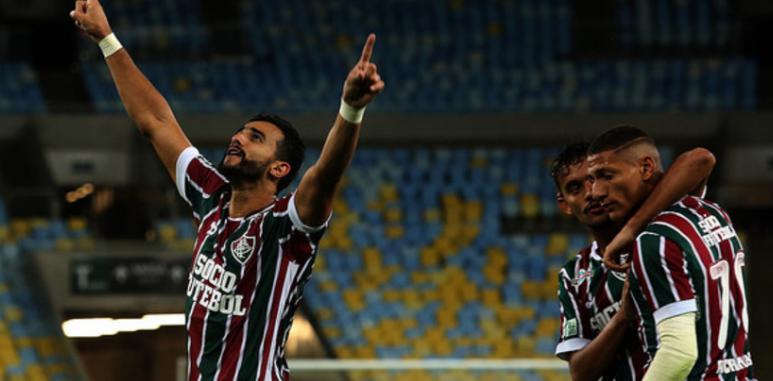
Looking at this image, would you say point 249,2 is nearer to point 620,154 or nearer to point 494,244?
point 494,244

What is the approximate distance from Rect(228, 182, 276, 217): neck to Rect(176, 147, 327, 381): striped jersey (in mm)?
39

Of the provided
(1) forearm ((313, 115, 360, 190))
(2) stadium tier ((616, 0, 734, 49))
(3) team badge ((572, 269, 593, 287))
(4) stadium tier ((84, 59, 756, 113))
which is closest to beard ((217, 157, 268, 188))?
(1) forearm ((313, 115, 360, 190))

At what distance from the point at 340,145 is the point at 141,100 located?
3.00 ft

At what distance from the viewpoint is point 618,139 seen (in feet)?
9.77

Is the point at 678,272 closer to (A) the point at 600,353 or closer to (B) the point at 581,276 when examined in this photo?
(A) the point at 600,353

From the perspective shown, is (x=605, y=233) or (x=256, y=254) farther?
(x=256, y=254)

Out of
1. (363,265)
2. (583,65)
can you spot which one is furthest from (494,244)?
(583,65)

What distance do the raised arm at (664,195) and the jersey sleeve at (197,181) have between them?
4.22ft

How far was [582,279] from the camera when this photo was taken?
10.9 feet

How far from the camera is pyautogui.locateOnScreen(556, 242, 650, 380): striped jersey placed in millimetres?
3166

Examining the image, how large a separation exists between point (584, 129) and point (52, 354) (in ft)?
17.1

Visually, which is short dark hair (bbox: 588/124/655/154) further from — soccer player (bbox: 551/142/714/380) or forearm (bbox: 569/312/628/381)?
forearm (bbox: 569/312/628/381)

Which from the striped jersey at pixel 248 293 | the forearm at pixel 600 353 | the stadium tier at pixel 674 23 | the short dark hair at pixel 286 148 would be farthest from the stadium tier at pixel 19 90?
the forearm at pixel 600 353

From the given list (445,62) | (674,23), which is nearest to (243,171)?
(445,62)
